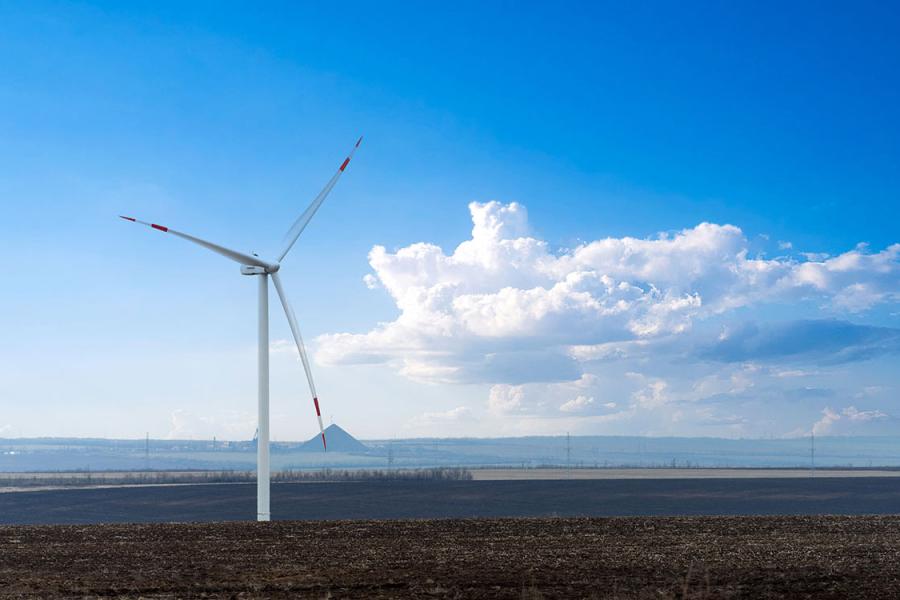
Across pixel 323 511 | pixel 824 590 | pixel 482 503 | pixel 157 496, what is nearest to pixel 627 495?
pixel 482 503

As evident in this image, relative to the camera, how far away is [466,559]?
2575 cm

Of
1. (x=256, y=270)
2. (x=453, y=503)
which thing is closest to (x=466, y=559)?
(x=256, y=270)

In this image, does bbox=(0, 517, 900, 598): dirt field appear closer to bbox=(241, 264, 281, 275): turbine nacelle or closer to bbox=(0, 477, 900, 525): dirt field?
bbox=(241, 264, 281, 275): turbine nacelle

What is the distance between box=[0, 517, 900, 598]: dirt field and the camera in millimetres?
21500

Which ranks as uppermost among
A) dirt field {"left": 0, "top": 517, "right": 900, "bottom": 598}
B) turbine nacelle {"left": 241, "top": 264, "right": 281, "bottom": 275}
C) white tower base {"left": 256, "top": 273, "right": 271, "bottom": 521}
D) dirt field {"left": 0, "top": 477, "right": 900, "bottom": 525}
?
turbine nacelle {"left": 241, "top": 264, "right": 281, "bottom": 275}

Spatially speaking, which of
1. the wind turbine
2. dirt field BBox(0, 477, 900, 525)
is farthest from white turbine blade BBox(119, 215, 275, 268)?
dirt field BBox(0, 477, 900, 525)

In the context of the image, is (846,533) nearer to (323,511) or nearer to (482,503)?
(323,511)

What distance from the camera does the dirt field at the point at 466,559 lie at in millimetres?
21500

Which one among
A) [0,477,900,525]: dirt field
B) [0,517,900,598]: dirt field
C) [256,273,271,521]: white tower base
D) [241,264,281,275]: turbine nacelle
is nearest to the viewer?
[0,517,900,598]: dirt field

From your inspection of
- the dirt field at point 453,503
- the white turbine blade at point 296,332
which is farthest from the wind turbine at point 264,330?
the dirt field at point 453,503

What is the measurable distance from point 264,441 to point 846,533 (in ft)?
76.6

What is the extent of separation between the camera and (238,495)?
149500 millimetres

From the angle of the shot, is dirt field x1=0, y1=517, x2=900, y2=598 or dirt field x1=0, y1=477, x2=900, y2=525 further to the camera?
dirt field x1=0, y1=477, x2=900, y2=525

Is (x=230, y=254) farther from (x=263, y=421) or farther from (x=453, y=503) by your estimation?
(x=453, y=503)
